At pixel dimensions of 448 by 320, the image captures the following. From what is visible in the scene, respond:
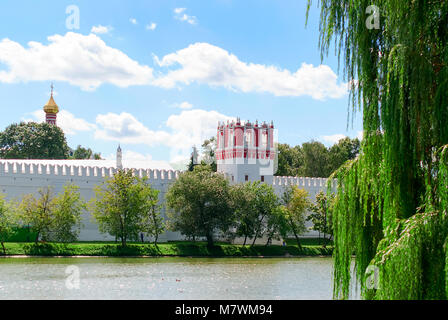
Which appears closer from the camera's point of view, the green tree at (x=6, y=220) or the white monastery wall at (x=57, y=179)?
the green tree at (x=6, y=220)

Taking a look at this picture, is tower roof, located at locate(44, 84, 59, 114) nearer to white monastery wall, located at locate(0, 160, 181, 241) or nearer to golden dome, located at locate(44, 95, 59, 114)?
golden dome, located at locate(44, 95, 59, 114)

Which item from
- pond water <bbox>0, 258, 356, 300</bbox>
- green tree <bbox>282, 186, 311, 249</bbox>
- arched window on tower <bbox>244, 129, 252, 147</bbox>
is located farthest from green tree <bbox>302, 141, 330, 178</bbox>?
pond water <bbox>0, 258, 356, 300</bbox>

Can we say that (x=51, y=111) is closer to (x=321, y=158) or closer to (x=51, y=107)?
(x=51, y=107)

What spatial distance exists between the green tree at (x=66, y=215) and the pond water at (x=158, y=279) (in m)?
2.76

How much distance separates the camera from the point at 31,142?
181 ft

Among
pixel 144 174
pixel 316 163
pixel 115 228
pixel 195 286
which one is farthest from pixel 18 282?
pixel 316 163

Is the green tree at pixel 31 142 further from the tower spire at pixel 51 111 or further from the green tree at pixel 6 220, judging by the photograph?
the green tree at pixel 6 220

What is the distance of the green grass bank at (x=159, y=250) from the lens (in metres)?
30.0

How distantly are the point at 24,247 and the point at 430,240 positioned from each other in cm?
2722

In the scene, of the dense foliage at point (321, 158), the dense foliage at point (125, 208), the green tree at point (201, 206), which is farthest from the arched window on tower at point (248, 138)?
the dense foliage at point (321, 158)

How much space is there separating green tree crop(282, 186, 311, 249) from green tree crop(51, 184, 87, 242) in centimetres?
1153

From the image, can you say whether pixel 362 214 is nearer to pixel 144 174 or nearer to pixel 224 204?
pixel 224 204

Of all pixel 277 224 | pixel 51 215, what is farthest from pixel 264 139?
pixel 51 215

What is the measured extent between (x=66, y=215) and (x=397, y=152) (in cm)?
2762
